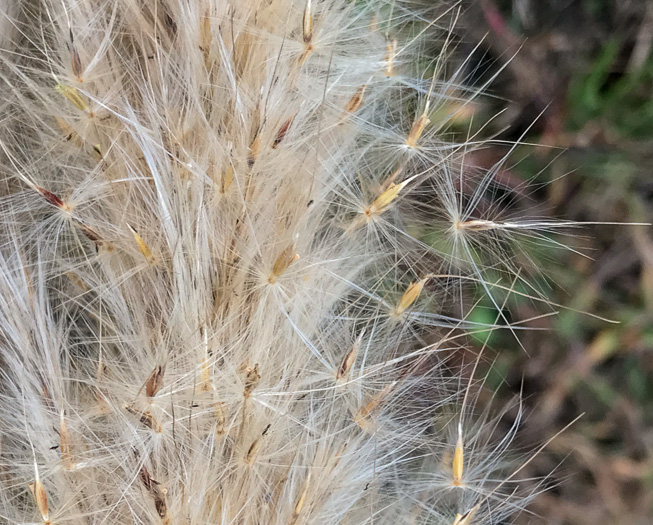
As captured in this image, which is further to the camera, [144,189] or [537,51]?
[537,51]

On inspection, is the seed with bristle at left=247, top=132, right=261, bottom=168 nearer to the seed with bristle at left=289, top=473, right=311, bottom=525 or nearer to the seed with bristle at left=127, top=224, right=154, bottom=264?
the seed with bristle at left=127, top=224, right=154, bottom=264

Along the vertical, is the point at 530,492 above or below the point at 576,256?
below

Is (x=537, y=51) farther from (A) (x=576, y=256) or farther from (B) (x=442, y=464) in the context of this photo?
(B) (x=442, y=464)

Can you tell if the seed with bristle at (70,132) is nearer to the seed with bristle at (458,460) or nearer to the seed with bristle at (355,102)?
the seed with bristle at (355,102)

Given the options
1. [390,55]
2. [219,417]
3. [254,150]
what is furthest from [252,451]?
[390,55]

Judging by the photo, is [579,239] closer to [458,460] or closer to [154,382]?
[458,460]

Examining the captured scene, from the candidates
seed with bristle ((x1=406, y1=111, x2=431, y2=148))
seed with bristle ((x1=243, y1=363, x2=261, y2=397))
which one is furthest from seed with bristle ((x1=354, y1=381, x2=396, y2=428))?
seed with bristle ((x1=406, y1=111, x2=431, y2=148))

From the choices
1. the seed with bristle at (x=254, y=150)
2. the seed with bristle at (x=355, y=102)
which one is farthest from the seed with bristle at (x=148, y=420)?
the seed with bristle at (x=355, y=102)

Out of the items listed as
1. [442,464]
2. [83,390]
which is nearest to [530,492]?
[442,464]

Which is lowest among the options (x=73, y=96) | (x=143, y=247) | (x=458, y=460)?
(x=458, y=460)
